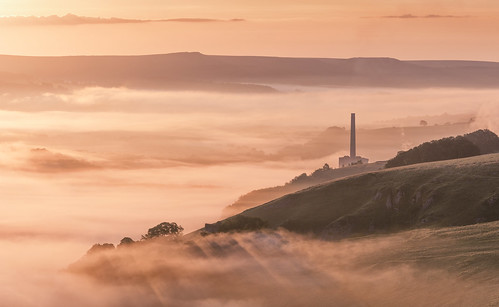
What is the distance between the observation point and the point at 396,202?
164 meters

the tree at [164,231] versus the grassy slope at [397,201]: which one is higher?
the grassy slope at [397,201]

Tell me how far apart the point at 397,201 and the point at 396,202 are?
0.27 meters

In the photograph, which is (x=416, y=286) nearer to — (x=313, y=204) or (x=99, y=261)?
(x=313, y=204)

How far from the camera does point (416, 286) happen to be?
11375cm

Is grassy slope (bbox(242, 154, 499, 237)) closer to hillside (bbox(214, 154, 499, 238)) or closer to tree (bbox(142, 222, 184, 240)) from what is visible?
hillside (bbox(214, 154, 499, 238))

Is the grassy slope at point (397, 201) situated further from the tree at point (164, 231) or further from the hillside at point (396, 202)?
the tree at point (164, 231)

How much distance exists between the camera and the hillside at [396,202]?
513 feet

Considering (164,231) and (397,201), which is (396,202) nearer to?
(397,201)

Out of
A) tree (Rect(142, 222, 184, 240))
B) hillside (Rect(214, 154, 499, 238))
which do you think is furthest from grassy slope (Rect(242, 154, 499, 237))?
tree (Rect(142, 222, 184, 240))

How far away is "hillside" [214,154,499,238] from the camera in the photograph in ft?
513

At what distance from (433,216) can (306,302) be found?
41497mm

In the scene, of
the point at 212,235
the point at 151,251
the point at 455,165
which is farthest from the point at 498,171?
the point at 151,251

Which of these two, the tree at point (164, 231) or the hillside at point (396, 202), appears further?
the tree at point (164, 231)

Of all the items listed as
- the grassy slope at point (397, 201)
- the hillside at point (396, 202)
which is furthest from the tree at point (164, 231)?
the grassy slope at point (397, 201)
